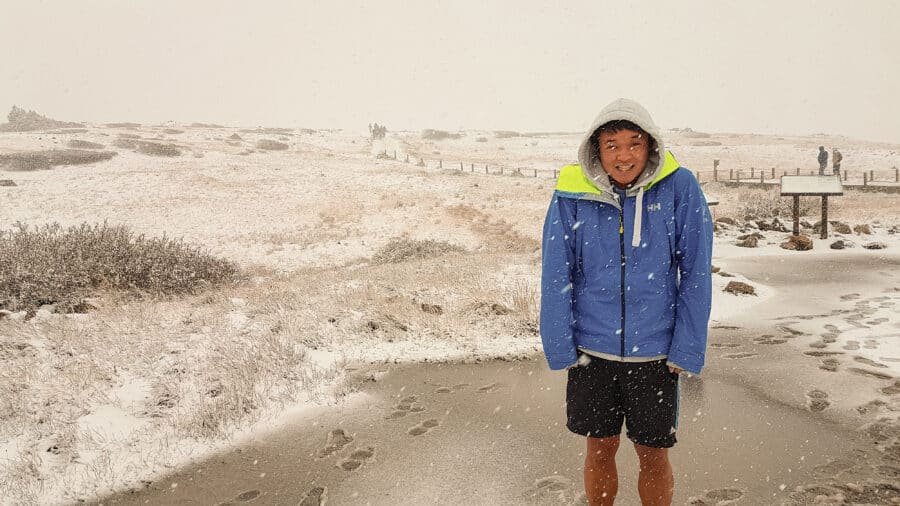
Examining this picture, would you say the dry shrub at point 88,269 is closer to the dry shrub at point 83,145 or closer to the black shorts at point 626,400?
the black shorts at point 626,400

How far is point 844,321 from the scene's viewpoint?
675 centimetres

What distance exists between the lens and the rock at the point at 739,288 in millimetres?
8391

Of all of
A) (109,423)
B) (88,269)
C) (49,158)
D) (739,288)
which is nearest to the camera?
(109,423)

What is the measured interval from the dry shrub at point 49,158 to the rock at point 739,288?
1283 inches

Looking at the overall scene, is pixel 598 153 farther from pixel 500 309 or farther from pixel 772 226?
pixel 772 226

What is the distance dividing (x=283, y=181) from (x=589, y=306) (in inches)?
1128

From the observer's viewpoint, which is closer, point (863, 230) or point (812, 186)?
point (812, 186)

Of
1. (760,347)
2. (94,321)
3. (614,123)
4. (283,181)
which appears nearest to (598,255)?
(614,123)

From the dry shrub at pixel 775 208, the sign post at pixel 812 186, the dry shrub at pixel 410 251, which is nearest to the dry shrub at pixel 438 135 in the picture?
the dry shrub at pixel 775 208

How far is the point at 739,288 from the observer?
8.45 meters

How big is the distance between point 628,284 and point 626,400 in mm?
557

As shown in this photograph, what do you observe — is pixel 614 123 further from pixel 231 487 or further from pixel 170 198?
pixel 170 198

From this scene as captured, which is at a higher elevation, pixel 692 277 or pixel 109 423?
pixel 692 277

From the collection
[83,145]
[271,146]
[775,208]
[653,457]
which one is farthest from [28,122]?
[653,457]
